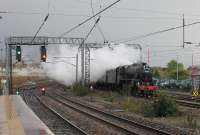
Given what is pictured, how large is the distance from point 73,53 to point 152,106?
60.2 meters

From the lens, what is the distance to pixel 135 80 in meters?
48.5

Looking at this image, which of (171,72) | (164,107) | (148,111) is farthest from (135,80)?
(171,72)

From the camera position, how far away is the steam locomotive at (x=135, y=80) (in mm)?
47906

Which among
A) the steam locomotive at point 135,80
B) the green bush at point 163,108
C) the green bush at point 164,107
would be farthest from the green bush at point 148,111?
the steam locomotive at point 135,80

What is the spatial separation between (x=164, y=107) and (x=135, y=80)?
19.7 m

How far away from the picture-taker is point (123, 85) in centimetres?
5350

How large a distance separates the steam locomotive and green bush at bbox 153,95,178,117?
18.4 m

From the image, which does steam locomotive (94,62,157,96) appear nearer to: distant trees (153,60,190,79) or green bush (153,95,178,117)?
green bush (153,95,178,117)

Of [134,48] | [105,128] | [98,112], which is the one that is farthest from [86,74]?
[105,128]

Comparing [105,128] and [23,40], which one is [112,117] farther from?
[23,40]

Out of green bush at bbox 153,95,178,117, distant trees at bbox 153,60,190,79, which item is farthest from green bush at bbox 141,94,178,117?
distant trees at bbox 153,60,190,79

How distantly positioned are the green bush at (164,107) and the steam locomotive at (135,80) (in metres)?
18.4

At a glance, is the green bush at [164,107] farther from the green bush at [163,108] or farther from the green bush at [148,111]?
the green bush at [148,111]

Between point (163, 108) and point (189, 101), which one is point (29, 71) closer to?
point (189, 101)
